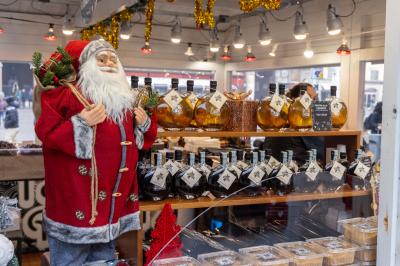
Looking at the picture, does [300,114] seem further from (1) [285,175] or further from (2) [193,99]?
(2) [193,99]

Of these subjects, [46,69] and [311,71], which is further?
[311,71]

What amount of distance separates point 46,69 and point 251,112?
968 mm

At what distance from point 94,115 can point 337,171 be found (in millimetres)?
1221

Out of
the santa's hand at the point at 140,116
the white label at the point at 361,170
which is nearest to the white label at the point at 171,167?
the santa's hand at the point at 140,116

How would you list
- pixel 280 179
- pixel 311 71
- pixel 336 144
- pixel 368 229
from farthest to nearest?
pixel 311 71 < pixel 336 144 < pixel 280 179 < pixel 368 229

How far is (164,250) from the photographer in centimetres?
173

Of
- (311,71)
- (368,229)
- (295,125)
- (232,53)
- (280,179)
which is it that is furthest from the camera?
(232,53)

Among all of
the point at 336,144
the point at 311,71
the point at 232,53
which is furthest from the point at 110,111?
the point at 232,53

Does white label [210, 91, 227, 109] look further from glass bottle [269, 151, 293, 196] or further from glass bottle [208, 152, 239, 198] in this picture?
glass bottle [269, 151, 293, 196]

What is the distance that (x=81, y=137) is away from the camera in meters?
1.82

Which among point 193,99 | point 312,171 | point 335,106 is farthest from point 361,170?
point 193,99

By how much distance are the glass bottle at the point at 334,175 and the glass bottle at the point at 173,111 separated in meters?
0.73

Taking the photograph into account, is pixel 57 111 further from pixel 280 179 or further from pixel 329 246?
pixel 329 246

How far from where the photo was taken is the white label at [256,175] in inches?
85.2
